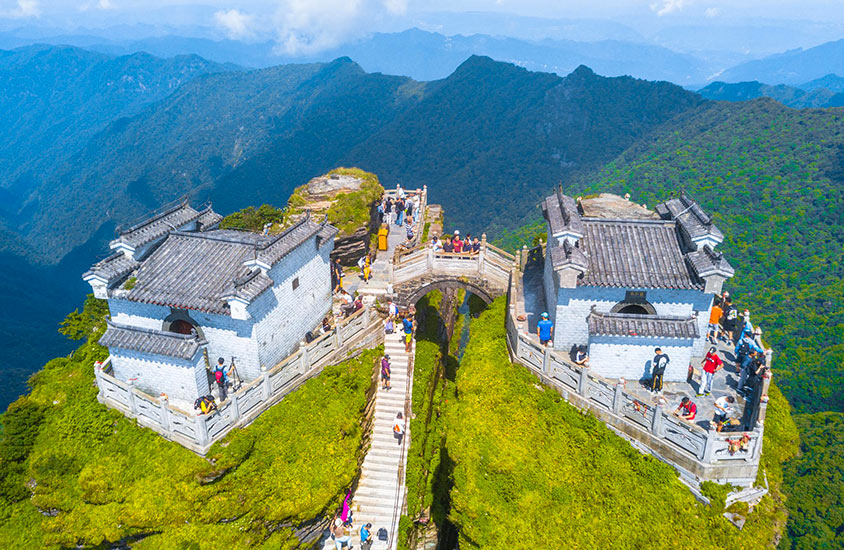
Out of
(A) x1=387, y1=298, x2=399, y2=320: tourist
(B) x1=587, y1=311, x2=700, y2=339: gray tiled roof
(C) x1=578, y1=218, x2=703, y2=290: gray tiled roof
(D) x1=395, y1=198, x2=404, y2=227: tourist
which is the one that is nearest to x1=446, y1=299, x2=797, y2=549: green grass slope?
(B) x1=587, y1=311, x2=700, y2=339: gray tiled roof

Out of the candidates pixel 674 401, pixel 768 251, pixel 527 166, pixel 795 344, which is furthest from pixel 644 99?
pixel 674 401

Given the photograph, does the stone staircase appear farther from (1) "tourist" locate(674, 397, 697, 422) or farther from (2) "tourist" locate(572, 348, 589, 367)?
(1) "tourist" locate(674, 397, 697, 422)

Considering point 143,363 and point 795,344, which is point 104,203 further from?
point 795,344

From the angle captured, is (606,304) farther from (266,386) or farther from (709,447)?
(266,386)

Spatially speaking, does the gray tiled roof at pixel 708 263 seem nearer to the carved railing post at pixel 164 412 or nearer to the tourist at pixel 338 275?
the tourist at pixel 338 275

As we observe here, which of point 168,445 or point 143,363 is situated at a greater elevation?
point 143,363

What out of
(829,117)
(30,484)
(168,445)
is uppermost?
(829,117)
